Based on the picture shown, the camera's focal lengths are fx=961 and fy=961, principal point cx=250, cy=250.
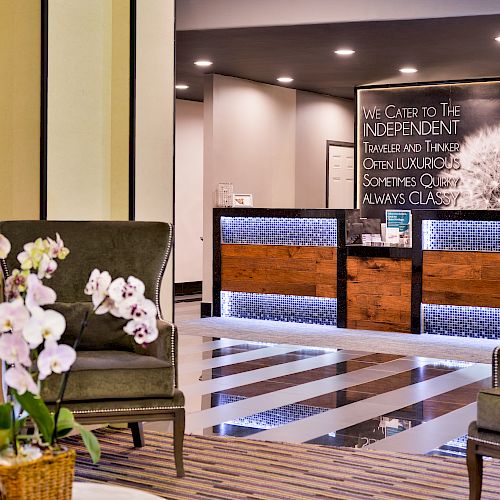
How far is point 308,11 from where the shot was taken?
28.5 feet

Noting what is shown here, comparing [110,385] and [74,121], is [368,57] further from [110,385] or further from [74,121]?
[110,385]

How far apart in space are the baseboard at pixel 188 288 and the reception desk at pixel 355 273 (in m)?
3.03

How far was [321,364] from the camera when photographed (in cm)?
771

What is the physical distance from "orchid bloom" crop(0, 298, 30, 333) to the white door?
12.4 metres

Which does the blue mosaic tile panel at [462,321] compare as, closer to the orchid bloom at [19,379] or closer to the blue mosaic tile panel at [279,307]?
the blue mosaic tile panel at [279,307]

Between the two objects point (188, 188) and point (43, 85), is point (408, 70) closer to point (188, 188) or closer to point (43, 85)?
point (188, 188)

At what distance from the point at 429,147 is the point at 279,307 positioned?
132 inches

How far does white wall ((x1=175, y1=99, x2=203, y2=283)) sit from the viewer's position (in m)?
14.2

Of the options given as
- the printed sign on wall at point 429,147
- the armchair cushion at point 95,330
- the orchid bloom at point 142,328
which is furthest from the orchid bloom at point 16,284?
the printed sign on wall at point 429,147

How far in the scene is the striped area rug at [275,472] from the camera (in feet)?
13.5

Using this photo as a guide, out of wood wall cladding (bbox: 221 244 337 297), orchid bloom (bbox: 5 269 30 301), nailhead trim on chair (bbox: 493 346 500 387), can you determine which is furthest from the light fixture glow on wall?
orchid bloom (bbox: 5 269 30 301)

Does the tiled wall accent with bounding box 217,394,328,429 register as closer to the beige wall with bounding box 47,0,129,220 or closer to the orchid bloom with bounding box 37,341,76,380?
the beige wall with bounding box 47,0,129,220

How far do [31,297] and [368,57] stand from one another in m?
8.88

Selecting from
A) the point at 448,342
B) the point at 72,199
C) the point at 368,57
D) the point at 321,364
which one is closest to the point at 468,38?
the point at 368,57
